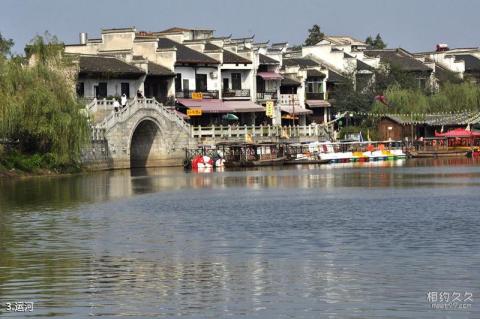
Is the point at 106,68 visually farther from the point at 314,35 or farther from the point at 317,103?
the point at 314,35

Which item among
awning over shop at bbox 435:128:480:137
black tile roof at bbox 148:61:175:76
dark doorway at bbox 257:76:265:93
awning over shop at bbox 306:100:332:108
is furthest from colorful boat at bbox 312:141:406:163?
black tile roof at bbox 148:61:175:76

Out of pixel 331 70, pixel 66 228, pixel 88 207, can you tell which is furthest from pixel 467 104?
pixel 66 228

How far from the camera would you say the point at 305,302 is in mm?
22625

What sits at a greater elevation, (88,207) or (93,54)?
(93,54)

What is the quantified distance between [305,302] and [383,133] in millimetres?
76549

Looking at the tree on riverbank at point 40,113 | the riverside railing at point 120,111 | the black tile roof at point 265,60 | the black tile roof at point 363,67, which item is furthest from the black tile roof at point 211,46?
the tree on riverbank at point 40,113

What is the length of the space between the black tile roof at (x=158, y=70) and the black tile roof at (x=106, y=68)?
80.2 inches

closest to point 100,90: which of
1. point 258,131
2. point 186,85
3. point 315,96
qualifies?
point 186,85

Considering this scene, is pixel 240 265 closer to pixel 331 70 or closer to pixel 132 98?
pixel 132 98

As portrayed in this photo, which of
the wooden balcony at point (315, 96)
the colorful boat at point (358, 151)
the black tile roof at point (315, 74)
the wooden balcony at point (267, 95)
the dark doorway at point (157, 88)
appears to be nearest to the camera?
the dark doorway at point (157, 88)

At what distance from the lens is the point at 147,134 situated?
79.7m

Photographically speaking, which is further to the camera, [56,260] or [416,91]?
[416,91]

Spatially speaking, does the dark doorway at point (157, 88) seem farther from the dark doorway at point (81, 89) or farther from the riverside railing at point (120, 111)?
the dark doorway at point (81, 89)

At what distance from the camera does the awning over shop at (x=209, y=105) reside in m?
86.6
